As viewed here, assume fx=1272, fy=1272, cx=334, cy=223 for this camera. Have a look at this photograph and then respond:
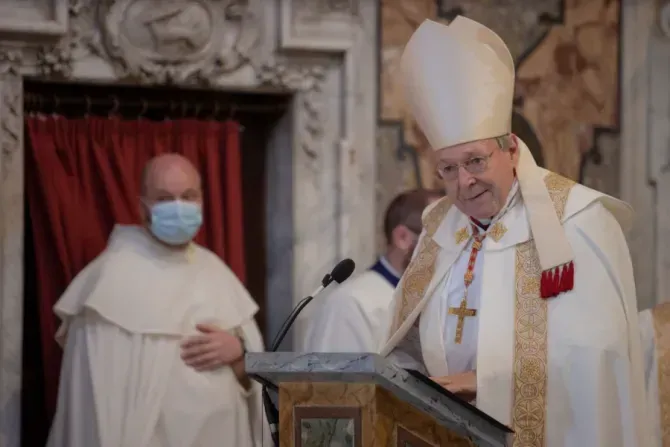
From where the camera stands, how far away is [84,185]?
591cm

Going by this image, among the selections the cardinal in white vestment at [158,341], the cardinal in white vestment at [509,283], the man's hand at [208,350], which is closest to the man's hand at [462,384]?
the cardinal in white vestment at [509,283]

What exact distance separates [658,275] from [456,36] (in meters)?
3.41

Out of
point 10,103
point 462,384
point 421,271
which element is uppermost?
point 10,103

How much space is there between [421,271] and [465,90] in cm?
59

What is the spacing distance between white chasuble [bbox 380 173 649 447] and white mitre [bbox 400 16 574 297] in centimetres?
7

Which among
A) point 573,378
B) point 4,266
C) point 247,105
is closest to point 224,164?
point 247,105

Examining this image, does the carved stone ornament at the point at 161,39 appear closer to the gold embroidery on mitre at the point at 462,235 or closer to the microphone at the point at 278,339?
the gold embroidery on mitre at the point at 462,235

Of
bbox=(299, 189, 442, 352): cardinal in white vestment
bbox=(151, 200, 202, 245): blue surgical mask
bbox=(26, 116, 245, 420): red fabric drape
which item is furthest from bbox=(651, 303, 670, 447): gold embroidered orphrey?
bbox=(26, 116, 245, 420): red fabric drape

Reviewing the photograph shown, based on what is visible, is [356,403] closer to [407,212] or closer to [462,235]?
[462,235]

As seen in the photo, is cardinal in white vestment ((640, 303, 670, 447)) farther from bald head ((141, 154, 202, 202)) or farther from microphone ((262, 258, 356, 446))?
bald head ((141, 154, 202, 202))

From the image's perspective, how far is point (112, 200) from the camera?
233 inches

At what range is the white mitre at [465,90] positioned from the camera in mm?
3773

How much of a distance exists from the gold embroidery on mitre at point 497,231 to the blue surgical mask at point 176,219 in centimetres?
201

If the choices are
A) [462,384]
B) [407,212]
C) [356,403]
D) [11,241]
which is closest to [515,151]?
[462,384]
